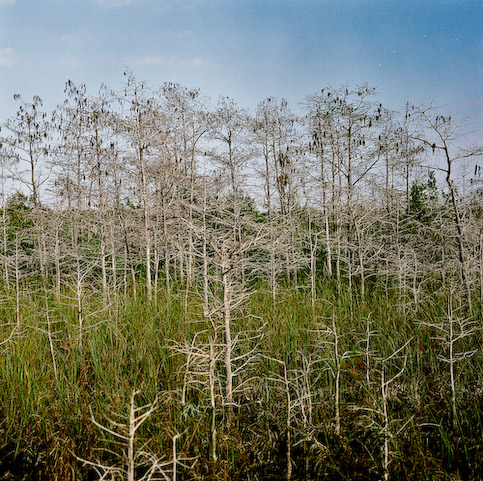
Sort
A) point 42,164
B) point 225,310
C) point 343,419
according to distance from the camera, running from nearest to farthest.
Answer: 1. point 225,310
2. point 343,419
3. point 42,164

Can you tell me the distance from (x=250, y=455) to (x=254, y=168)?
9790 millimetres

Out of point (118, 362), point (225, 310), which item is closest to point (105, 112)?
point (118, 362)

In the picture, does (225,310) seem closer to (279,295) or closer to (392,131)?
(279,295)

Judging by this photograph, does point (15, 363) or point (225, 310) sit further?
point (15, 363)

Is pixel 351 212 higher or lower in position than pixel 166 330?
higher

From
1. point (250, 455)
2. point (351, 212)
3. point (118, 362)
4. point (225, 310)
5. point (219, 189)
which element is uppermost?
point (219, 189)

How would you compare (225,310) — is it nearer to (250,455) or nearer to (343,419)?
(250,455)

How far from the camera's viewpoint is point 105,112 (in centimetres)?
873

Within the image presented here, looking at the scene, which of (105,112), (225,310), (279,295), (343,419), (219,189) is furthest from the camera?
(219,189)

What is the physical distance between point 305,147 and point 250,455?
9816 mm

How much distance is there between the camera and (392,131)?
36.4 ft

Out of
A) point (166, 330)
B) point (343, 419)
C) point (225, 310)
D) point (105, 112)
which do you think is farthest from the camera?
point (105, 112)

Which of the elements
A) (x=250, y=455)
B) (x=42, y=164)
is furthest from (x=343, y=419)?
(x=42, y=164)

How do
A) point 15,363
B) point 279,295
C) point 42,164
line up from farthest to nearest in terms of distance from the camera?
1. point 42,164
2. point 279,295
3. point 15,363
